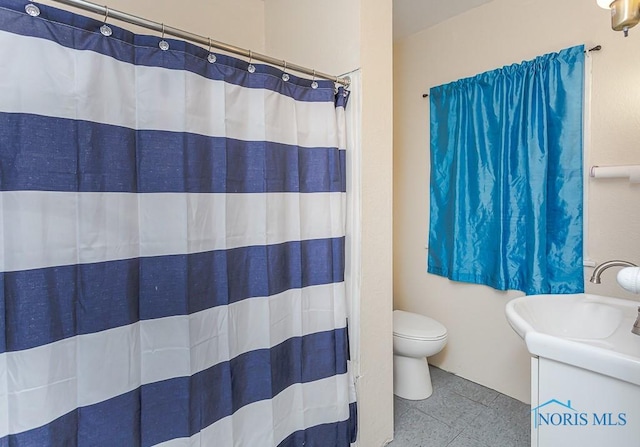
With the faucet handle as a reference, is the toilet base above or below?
below

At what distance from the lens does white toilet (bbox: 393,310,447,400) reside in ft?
6.51

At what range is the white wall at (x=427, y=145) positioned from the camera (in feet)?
5.33

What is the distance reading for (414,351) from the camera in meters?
1.99

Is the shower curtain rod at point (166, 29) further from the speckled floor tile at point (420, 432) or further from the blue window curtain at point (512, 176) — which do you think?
the speckled floor tile at point (420, 432)

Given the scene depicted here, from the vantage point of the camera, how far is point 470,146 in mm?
2148

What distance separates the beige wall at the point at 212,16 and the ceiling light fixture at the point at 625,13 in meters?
1.68

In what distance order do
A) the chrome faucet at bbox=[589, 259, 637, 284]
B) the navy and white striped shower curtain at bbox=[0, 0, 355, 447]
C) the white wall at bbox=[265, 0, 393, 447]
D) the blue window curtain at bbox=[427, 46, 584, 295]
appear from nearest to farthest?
the navy and white striped shower curtain at bbox=[0, 0, 355, 447], the chrome faucet at bbox=[589, 259, 637, 284], the white wall at bbox=[265, 0, 393, 447], the blue window curtain at bbox=[427, 46, 584, 295]

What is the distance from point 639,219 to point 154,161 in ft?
7.06

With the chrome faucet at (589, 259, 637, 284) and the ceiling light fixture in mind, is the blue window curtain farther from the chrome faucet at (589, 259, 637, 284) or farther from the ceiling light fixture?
the ceiling light fixture

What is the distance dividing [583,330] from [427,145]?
1.50 metres

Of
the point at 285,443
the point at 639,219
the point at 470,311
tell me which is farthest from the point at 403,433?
the point at 639,219

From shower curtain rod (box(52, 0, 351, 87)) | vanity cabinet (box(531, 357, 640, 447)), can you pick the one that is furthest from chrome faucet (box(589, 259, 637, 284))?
shower curtain rod (box(52, 0, 351, 87))

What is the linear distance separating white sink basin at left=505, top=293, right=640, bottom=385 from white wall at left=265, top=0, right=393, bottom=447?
1.93ft

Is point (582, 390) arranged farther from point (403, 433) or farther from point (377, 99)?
point (377, 99)
